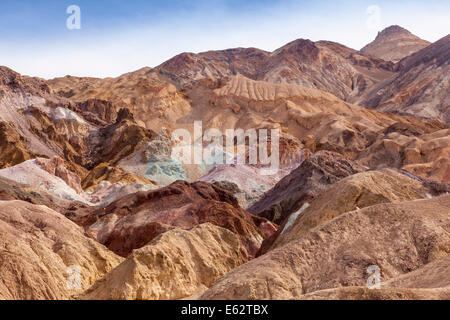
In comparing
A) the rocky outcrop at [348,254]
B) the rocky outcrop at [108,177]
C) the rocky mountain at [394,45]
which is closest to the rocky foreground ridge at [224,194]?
the rocky outcrop at [348,254]

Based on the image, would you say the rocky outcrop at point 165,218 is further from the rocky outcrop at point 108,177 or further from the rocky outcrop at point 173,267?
the rocky outcrop at point 108,177

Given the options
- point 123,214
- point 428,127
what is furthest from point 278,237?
point 428,127

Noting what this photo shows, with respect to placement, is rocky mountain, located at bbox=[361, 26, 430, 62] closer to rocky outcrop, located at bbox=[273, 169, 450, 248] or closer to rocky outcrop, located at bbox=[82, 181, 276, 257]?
rocky outcrop, located at bbox=[82, 181, 276, 257]

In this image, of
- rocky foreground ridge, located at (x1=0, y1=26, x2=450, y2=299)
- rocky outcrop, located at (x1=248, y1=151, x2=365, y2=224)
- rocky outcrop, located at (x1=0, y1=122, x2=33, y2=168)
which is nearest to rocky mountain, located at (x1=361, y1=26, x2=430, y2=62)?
rocky foreground ridge, located at (x1=0, y1=26, x2=450, y2=299)

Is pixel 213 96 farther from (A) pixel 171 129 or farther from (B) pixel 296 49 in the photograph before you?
(B) pixel 296 49
